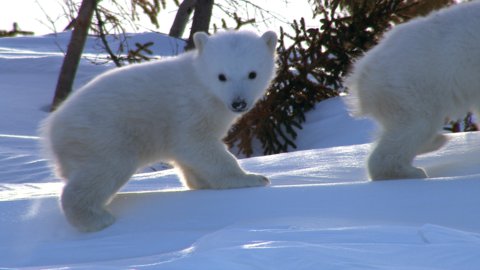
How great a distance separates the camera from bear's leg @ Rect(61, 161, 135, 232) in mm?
5043

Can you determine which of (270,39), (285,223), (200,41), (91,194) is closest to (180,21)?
(270,39)

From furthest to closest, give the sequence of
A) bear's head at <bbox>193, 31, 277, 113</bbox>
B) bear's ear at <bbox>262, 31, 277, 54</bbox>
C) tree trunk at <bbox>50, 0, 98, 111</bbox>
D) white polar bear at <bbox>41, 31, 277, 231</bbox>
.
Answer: tree trunk at <bbox>50, 0, 98, 111</bbox> < bear's ear at <bbox>262, 31, 277, 54</bbox> < bear's head at <bbox>193, 31, 277, 113</bbox> < white polar bear at <bbox>41, 31, 277, 231</bbox>

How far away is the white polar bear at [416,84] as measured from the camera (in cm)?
589

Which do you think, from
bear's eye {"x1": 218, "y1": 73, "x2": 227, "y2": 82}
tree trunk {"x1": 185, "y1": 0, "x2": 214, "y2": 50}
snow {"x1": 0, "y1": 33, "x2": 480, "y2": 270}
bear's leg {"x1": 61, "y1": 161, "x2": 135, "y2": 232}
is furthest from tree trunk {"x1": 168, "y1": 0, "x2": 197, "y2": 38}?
bear's leg {"x1": 61, "y1": 161, "x2": 135, "y2": 232}

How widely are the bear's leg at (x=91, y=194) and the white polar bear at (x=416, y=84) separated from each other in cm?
183

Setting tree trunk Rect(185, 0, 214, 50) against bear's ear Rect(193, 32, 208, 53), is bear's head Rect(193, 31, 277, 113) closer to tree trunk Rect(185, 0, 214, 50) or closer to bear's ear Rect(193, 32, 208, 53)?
bear's ear Rect(193, 32, 208, 53)

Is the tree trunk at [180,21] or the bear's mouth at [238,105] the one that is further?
the tree trunk at [180,21]

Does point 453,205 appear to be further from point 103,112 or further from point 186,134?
point 103,112

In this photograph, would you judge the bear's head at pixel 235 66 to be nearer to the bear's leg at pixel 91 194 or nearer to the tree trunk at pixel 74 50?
the bear's leg at pixel 91 194

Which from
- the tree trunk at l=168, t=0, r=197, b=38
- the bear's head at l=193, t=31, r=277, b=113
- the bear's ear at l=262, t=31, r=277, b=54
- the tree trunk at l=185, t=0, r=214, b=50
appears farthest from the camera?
the tree trunk at l=168, t=0, r=197, b=38

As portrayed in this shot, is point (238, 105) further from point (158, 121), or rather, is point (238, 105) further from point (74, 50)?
point (74, 50)

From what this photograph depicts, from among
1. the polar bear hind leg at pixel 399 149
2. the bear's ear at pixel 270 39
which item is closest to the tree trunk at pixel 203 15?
the bear's ear at pixel 270 39

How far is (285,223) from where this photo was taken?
4.57 m

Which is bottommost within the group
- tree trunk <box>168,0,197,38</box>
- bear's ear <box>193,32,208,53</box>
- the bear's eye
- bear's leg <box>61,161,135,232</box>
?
tree trunk <box>168,0,197,38</box>
